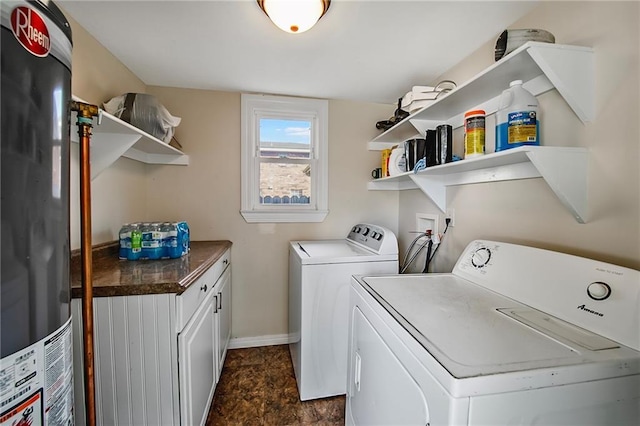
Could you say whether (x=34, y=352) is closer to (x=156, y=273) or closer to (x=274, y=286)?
(x=156, y=273)

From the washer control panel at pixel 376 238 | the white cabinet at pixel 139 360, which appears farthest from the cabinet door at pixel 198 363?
the washer control panel at pixel 376 238

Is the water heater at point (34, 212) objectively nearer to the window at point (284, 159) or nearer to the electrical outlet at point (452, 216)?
the window at point (284, 159)

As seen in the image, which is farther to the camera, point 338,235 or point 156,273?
point 338,235

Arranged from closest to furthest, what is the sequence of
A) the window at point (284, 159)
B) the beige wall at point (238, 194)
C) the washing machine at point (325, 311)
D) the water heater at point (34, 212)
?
1. the water heater at point (34, 212)
2. the washing machine at point (325, 311)
3. the beige wall at point (238, 194)
4. the window at point (284, 159)

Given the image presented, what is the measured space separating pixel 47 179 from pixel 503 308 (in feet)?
4.52

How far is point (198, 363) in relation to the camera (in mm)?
1340

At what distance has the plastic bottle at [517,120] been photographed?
1.01 metres

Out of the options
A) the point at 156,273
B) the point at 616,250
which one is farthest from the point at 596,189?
the point at 156,273

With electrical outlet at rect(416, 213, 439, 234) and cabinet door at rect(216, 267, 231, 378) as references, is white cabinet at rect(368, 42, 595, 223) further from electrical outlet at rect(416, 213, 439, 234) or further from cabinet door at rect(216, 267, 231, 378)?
cabinet door at rect(216, 267, 231, 378)

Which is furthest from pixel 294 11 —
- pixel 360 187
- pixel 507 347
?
pixel 360 187

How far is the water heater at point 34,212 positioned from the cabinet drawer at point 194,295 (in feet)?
1.46

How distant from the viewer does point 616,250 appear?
94 centimetres

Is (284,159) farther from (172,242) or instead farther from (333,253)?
(172,242)

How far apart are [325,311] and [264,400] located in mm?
A: 713
